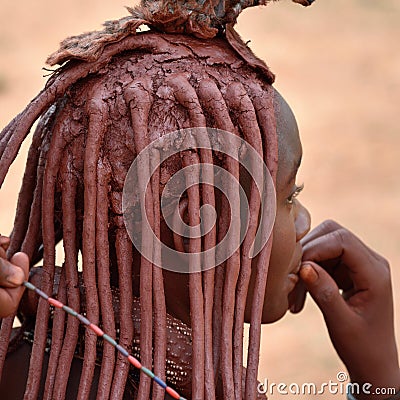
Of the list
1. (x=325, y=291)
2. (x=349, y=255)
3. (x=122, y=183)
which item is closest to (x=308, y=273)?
(x=325, y=291)

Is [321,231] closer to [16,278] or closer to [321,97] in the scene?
[16,278]

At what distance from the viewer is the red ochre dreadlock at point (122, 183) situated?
53.1 inches

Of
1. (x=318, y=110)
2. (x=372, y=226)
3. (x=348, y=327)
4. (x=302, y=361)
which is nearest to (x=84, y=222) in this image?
(x=348, y=327)

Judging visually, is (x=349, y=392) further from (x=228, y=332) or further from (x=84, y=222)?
(x=84, y=222)

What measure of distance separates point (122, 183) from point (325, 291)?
0.63 metres

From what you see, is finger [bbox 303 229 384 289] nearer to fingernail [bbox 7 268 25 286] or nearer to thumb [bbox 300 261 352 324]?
thumb [bbox 300 261 352 324]

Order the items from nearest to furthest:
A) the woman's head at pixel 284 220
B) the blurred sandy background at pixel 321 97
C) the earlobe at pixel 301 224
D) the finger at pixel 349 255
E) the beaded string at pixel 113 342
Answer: the beaded string at pixel 113 342, the woman's head at pixel 284 220, the earlobe at pixel 301 224, the finger at pixel 349 255, the blurred sandy background at pixel 321 97

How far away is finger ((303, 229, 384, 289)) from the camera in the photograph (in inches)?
75.6

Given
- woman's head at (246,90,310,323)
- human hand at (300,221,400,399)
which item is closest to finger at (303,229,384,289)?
human hand at (300,221,400,399)

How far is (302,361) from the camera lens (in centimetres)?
312

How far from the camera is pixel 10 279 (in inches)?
45.8

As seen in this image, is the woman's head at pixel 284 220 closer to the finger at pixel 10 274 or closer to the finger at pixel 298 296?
the finger at pixel 298 296

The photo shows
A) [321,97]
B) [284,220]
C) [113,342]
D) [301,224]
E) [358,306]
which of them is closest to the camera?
[113,342]

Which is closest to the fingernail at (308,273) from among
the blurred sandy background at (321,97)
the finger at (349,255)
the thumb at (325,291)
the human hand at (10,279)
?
the thumb at (325,291)
